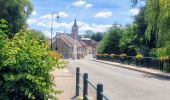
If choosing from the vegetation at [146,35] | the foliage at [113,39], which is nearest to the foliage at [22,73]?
the vegetation at [146,35]

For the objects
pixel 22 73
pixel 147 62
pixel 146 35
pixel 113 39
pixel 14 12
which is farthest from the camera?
pixel 113 39

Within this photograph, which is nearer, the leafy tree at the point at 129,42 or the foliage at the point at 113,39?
the leafy tree at the point at 129,42

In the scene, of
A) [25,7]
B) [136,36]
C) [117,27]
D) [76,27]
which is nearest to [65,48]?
[76,27]

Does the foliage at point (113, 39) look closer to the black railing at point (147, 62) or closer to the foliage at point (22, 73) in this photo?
the black railing at point (147, 62)

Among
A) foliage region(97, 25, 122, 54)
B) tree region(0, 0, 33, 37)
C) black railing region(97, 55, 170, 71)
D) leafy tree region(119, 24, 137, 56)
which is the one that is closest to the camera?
black railing region(97, 55, 170, 71)

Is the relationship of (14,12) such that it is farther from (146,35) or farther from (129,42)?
(129,42)

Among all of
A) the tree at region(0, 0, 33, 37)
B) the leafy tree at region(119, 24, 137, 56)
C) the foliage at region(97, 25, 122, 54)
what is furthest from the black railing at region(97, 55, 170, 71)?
the foliage at region(97, 25, 122, 54)

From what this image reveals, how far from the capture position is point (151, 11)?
31922mm

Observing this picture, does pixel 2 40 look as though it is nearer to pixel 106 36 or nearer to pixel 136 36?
pixel 136 36

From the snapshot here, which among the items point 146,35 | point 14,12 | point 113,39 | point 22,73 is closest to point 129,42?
point 113,39

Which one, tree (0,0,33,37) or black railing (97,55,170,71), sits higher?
tree (0,0,33,37)

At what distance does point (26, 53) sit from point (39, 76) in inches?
16.9

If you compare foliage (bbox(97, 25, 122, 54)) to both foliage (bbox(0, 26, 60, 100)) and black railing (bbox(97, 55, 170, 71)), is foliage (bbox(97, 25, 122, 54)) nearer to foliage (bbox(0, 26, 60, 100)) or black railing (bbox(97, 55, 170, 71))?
black railing (bbox(97, 55, 170, 71))

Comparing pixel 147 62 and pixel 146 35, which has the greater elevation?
pixel 146 35
